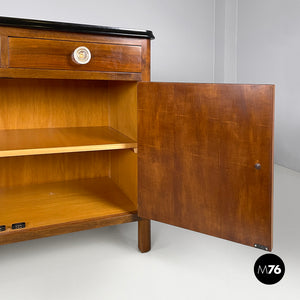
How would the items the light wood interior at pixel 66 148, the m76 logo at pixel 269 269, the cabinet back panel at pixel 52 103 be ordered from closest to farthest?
the m76 logo at pixel 269 269
the light wood interior at pixel 66 148
the cabinet back panel at pixel 52 103

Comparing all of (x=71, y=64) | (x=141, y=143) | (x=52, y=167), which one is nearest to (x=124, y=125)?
(x=141, y=143)

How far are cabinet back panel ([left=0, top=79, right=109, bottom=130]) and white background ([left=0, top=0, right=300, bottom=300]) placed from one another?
57 cm

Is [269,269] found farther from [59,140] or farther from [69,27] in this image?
[69,27]

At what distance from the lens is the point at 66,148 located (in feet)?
4.00

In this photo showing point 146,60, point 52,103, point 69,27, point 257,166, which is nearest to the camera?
point 257,166

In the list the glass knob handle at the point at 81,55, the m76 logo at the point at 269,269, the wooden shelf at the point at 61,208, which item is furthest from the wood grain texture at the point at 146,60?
the m76 logo at the point at 269,269

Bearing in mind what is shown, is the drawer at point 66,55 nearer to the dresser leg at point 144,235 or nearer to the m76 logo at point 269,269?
the dresser leg at point 144,235

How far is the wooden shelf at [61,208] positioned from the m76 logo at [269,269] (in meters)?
0.48

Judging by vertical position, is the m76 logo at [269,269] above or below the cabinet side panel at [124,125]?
below

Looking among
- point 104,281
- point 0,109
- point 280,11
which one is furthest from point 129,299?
point 280,11

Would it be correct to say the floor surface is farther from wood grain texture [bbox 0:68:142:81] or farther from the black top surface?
the black top surface

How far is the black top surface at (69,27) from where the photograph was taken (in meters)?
1.07

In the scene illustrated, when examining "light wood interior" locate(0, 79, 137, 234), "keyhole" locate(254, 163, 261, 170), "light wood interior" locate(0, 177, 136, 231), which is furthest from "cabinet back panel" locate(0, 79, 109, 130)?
"keyhole" locate(254, 163, 261, 170)

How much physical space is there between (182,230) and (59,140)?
0.66 metres
